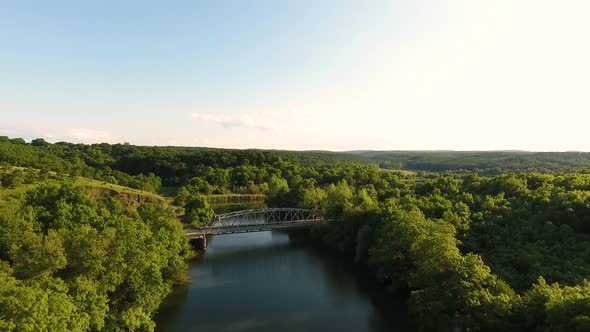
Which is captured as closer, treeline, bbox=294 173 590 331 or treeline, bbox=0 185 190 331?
treeline, bbox=0 185 190 331

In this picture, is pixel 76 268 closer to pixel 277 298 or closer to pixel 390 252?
pixel 277 298

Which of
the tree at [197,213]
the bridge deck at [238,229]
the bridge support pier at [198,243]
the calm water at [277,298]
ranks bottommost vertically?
the calm water at [277,298]

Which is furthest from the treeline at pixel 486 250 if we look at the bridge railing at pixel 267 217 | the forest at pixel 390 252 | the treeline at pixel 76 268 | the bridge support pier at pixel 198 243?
the treeline at pixel 76 268

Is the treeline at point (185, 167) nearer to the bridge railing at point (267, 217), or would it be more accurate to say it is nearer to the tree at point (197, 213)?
the bridge railing at point (267, 217)

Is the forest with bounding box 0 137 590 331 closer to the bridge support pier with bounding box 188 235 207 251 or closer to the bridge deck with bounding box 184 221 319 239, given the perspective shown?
the bridge deck with bounding box 184 221 319 239

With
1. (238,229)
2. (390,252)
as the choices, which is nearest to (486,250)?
(390,252)

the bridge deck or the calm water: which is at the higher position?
the bridge deck

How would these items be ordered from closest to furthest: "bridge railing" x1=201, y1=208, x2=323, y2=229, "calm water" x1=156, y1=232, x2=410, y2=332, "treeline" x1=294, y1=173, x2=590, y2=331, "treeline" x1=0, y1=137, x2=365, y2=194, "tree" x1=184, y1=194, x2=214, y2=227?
1. "treeline" x1=294, y1=173, x2=590, y2=331
2. "calm water" x1=156, y1=232, x2=410, y2=332
3. "tree" x1=184, y1=194, x2=214, y2=227
4. "bridge railing" x1=201, y1=208, x2=323, y2=229
5. "treeline" x1=0, y1=137, x2=365, y2=194

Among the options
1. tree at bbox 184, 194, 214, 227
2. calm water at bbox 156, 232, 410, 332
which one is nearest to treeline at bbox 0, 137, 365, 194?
tree at bbox 184, 194, 214, 227

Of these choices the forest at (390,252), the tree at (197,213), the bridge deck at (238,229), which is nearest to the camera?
the forest at (390,252)
